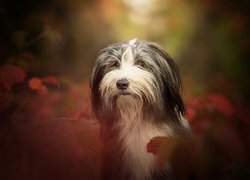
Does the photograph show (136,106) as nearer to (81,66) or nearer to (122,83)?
(122,83)

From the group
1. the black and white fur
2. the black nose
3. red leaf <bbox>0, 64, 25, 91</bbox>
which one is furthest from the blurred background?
the black nose

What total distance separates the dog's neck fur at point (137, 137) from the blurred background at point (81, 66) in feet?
0.62

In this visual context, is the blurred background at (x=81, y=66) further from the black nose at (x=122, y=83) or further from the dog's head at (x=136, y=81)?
the black nose at (x=122, y=83)

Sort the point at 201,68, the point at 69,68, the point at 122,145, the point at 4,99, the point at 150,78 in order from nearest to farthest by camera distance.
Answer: the point at 150,78 → the point at 122,145 → the point at 4,99 → the point at 201,68 → the point at 69,68

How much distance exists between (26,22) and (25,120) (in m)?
0.78

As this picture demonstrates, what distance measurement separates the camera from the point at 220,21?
3.06 metres

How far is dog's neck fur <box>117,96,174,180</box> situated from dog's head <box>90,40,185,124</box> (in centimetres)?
6

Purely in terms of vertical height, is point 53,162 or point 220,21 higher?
point 220,21

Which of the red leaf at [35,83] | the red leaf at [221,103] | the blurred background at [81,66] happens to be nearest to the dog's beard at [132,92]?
the blurred background at [81,66]

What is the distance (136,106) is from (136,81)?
0.14 metres

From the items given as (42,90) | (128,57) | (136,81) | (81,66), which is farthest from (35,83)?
(136,81)

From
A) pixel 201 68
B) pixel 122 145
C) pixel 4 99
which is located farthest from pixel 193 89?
pixel 4 99

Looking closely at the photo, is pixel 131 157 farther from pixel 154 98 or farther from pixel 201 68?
pixel 201 68

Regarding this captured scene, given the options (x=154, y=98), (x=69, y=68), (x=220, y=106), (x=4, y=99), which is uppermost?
(x=69, y=68)
